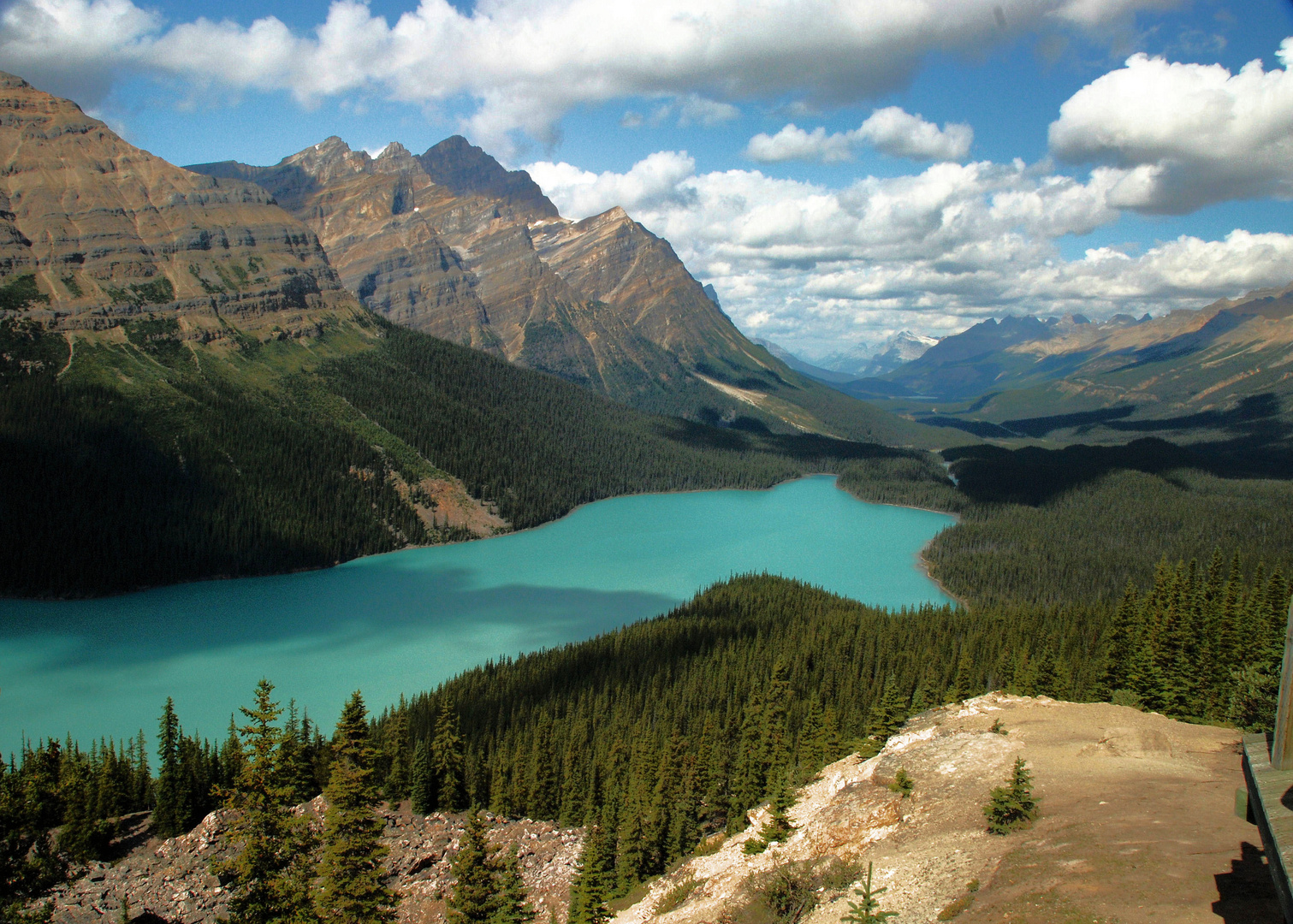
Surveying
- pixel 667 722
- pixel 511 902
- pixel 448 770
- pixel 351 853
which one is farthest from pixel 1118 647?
pixel 351 853

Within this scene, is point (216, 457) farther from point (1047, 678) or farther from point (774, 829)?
point (774, 829)

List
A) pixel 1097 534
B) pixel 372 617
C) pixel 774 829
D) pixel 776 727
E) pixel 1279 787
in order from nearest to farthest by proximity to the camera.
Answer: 1. pixel 1279 787
2. pixel 774 829
3. pixel 776 727
4. pixel 372 617
5. pixel 1097 534

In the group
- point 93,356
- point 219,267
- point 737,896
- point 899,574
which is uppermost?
point 219,267

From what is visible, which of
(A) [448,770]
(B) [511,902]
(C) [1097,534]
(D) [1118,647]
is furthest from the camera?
(C) [1097,534]

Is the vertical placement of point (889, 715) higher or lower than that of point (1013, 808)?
lower

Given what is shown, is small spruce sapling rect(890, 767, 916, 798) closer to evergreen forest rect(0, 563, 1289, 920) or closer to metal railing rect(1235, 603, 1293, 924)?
evergreen forest rect(0, 563, 1289, 920)

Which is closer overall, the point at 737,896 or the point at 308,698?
the point at 737,896

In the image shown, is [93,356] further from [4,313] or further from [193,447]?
[193,447]

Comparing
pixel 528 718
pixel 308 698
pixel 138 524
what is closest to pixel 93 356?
pixel 138 524
